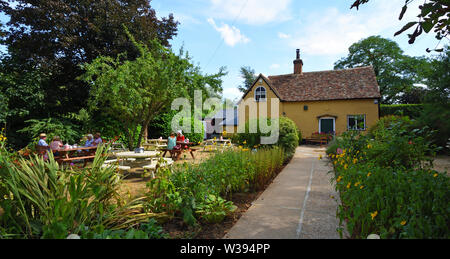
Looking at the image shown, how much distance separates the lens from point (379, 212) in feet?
7.15

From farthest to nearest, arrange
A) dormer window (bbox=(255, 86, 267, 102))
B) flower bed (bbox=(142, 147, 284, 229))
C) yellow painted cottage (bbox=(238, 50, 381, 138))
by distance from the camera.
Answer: dormer window (bbox=(255, 86, 267, 102)), yellow painted cottage (bbox=(238, 50, 381, 138)), flower bed (bbox=(142, 147, 284, 229))

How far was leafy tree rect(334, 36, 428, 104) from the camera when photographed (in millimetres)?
27344

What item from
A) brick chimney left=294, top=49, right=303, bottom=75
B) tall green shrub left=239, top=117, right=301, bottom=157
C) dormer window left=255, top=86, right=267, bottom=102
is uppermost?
brick chimney left=294, top=49, right=303, bottom=75

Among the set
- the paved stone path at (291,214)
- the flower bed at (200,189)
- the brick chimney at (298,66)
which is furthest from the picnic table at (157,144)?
the brick chimney at (298,66)

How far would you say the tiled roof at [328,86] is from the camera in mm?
18766

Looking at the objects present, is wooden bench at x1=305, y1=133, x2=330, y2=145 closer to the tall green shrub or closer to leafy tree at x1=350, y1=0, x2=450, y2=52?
the tall green shrub

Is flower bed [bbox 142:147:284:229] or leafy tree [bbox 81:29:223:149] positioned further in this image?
leafy tree [bbox 81:29:223:149]

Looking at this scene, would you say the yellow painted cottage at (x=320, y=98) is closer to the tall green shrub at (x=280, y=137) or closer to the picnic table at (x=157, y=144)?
the picnic table at (x=157, y=144)

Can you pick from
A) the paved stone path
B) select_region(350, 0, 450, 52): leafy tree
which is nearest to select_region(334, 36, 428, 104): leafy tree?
the paved stone path

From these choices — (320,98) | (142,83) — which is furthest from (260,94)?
(142,83)

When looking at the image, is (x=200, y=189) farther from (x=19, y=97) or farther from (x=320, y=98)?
(x=320, y=98)

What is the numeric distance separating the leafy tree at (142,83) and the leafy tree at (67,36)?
6.99 feet

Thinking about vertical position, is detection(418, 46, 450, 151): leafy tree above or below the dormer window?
below
